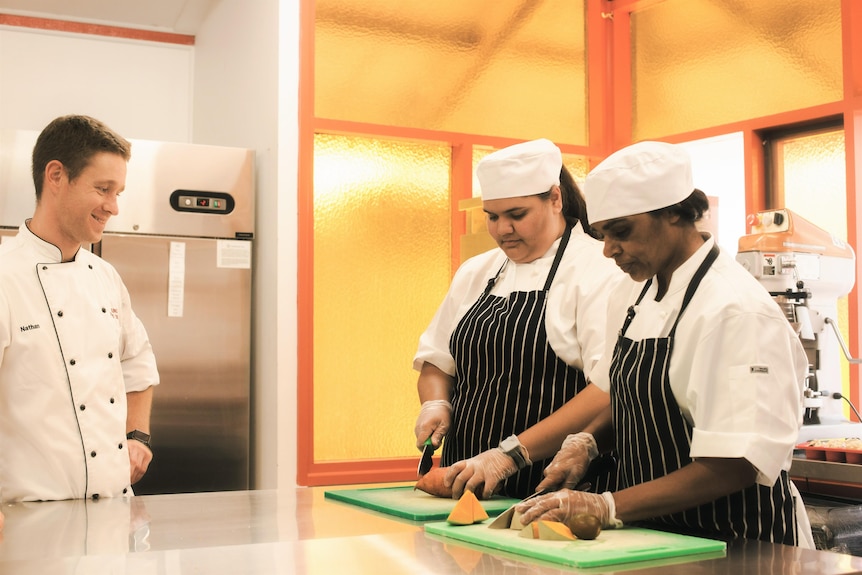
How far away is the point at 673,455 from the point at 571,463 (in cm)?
27

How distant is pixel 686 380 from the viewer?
163 centimetres

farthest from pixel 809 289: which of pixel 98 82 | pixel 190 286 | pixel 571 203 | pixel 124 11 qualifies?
pixel 98 82

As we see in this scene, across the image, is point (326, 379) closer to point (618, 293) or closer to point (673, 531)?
point (618, 293)

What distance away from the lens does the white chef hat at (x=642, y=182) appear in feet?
5.59

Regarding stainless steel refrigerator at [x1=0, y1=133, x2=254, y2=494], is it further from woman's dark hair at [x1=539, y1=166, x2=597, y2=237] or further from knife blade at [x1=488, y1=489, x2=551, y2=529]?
knife blade at [x1=488, y1=489, x2=551, y2=529]

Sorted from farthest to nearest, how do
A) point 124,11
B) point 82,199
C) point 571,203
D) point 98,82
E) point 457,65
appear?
point 98,82 → point 124,11 → point 457,65 → point 571,203 → point 82,199

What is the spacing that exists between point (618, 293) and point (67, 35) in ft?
11.8

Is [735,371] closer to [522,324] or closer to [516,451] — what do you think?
[516,451]

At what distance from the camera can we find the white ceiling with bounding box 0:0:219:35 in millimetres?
4391

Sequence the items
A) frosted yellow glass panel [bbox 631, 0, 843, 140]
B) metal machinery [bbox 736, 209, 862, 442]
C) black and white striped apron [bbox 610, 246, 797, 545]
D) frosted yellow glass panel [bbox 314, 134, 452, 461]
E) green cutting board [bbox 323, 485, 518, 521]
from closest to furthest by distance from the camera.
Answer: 1. black and white striped apron [bbox 610, 246, 797, 545]
2. green cutting board [bbox 323, 485, 518, 521]
3. metal machinery [bbox 736, 209, 862, 442]
4. frosted yellow glass panel [bbox 631, 0, 843, 140]
5. frosted yellow glass panel [bbox 314, 134, 452, 461]

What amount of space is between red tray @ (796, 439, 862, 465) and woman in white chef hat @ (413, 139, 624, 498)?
0.79m

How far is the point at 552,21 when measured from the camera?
4453 millimetres

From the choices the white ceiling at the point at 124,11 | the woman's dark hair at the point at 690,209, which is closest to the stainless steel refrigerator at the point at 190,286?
the white ceiling at the point at 124,11

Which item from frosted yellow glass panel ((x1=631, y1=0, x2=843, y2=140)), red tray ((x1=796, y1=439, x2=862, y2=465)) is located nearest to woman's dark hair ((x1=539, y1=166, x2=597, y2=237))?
red tray ((x1=796, y1=439, x2=862, y2=465))
